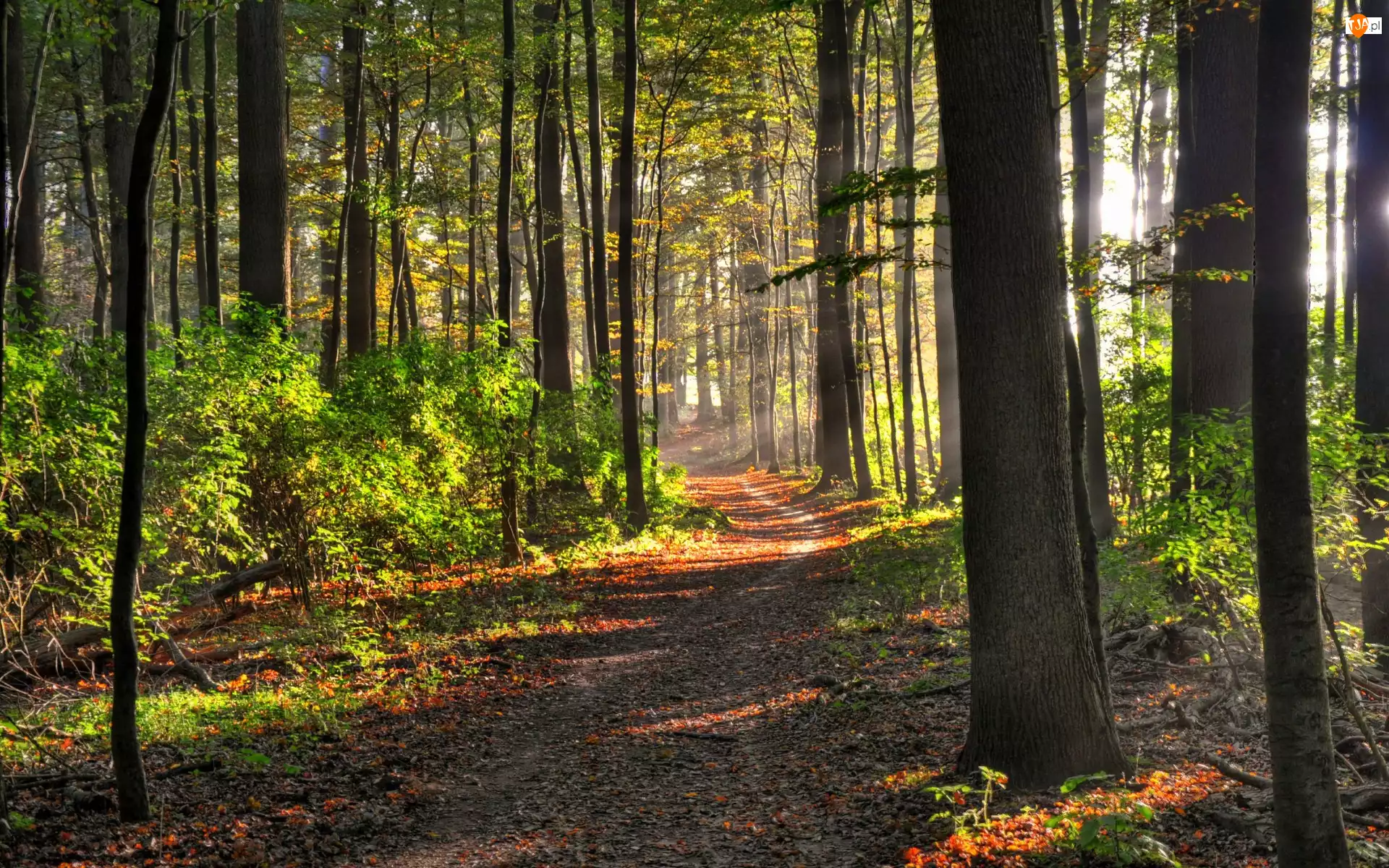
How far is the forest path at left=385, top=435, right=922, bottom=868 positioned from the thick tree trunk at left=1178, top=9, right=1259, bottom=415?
4.99 meters

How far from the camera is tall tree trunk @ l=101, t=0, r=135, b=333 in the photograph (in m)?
15.1

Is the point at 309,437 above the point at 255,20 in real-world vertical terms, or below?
below

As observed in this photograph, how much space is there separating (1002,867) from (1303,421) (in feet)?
7.87

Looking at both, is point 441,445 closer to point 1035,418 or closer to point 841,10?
point 1035,418

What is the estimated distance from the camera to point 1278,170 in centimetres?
339

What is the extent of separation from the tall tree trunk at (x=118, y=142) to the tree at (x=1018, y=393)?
50.4 ft

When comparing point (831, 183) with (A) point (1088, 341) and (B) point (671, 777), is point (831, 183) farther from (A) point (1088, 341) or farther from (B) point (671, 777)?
(B) point (671, 777)

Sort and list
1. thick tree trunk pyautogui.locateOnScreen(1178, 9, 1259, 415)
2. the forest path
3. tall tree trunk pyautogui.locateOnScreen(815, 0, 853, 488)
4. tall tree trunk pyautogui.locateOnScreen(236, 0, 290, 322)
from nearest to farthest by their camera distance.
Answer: the forest path, thick tree trunk pyautogui.locateOnScreen(1178, 9, 1259, 415), tall tree trunk pyautogui.locateOnScreen(236, 0, 290, 322), tall tree trunk pyautogui.locateOnScreen(815, 0, 853, 488)

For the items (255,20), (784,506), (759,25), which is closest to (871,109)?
(759,25)

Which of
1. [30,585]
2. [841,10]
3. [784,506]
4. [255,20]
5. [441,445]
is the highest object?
[841,10]

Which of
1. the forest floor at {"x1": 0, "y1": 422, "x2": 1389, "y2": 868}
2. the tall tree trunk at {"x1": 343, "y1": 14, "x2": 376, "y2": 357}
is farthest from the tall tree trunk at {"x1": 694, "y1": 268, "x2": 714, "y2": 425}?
the forest floor at {"x1": 0, "y1": 422, "x2": 1389, "y2": 868}

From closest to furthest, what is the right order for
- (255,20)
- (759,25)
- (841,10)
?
1. (255,20)
2. (841,10)
3. (759,25)

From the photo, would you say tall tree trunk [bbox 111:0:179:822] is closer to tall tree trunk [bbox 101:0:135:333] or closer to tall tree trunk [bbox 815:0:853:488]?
tall tree trunk [bbox 815:0:853:488]

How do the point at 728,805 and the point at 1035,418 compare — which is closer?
the point at 1035,418
